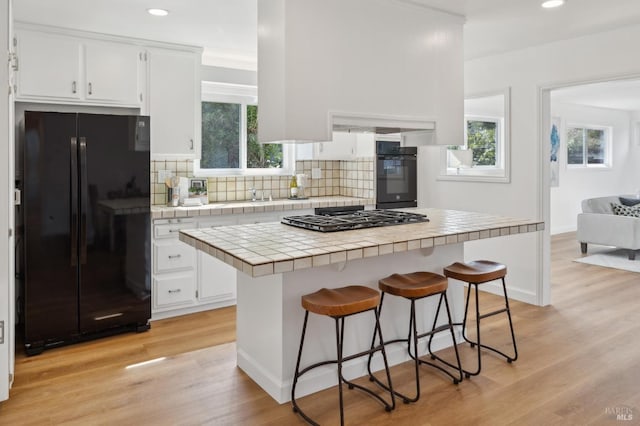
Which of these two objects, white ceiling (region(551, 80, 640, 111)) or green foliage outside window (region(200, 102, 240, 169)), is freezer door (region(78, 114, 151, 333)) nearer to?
green foliage outside window (region(200, 102, 240, 169))

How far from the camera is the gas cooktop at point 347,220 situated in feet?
9.30

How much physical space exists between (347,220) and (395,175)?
236 cm

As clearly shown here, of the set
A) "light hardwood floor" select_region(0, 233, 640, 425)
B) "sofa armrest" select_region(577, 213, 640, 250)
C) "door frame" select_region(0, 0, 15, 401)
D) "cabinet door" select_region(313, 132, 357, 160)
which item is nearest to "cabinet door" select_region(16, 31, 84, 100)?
"door frame" select_region(0, 0, 15, 401)

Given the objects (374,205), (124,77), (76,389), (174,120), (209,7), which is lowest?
(76,389)

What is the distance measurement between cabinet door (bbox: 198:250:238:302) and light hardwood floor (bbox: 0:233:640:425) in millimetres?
377

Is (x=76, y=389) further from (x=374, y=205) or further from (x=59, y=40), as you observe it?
(x=374, y=205)

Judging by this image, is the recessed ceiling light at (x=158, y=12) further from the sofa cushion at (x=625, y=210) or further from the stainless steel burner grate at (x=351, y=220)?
the sofa cushion at (x=625, y=210)

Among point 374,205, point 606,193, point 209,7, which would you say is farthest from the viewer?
point 606,193

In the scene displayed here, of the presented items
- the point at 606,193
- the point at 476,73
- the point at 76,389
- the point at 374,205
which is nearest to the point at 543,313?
the point at 374,205

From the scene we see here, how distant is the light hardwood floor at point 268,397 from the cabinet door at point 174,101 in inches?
62.5

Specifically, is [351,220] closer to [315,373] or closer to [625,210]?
[315,373]

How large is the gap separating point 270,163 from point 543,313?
3.10m

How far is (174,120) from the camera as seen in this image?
4.23 meters

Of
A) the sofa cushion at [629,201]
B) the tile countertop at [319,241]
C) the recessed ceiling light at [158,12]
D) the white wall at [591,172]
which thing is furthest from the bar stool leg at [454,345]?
the white wall at [591,172]
